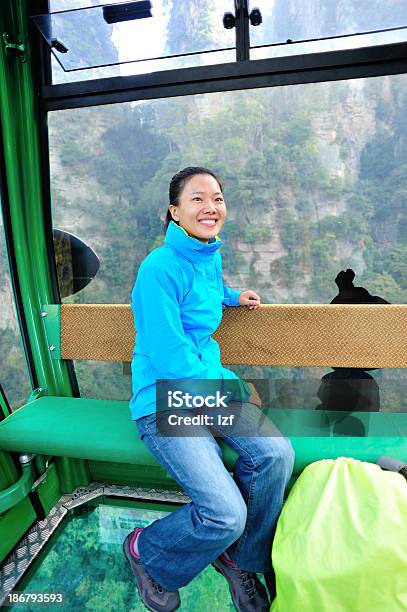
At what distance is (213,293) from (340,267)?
2.40 feet

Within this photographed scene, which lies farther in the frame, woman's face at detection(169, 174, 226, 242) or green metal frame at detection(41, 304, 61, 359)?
green metal frame at detection(41, 304, 61, 359)

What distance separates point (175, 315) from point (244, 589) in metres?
1.00

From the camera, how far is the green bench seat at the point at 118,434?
5.32 feet

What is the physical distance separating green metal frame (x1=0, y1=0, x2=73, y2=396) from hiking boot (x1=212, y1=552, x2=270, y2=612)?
47.9 inches

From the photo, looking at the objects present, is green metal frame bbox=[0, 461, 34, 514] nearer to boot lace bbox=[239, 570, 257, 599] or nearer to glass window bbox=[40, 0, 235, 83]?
boot lace bbox=[239, 570, 257, 599]

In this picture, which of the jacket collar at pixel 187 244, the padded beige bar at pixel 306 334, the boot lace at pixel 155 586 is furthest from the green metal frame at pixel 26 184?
the boot lace at pixel 155 586

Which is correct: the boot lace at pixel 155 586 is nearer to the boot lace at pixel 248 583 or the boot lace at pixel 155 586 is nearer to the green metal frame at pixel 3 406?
the boot lace at pixel 248 583

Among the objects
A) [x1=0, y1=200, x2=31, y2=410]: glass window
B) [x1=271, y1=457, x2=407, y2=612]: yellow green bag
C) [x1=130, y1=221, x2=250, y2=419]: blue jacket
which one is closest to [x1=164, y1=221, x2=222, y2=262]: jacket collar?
[x1=130, y1=221, x2=250, y2=419]: blue jacket

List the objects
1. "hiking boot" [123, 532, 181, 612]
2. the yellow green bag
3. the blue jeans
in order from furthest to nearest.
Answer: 1. "hiking boot" [123, 532, 181, 612]
2. the blue jeans
3. the yellow green bag

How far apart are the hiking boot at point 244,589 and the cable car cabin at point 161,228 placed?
0.16 metres

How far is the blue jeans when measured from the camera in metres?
1.34

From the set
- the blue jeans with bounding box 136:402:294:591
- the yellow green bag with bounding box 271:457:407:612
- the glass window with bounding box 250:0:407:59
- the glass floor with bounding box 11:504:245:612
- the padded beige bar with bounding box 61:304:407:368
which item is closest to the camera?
the yellow green bag with bounding box 271:457:407:612

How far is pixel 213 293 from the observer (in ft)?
5.40

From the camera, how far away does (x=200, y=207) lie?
154 cm
